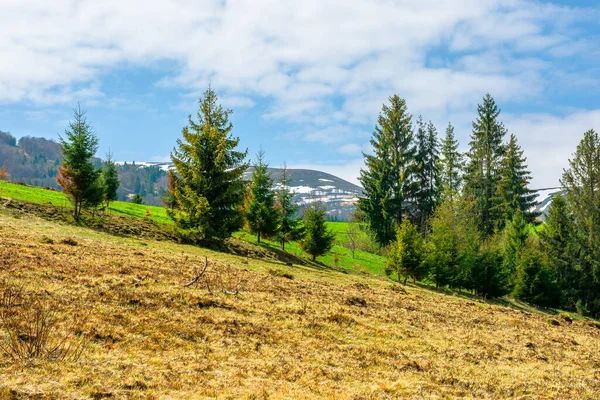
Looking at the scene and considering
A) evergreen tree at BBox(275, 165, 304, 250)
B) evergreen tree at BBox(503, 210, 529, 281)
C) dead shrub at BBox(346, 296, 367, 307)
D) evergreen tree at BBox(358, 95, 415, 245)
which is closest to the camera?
dead shrub at BBox(346, 296, 367, 307)

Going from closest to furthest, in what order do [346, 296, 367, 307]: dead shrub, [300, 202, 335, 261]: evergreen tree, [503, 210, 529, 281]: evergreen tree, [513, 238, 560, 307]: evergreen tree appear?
1. [346, 296, 367, 307]: dead shrub
2. [300, 202, 335, 261]: evergreen tree
3. [513, 238, 560, 307]: evergreen tree
4. [503, 210, 529, 281]: evergreen tree

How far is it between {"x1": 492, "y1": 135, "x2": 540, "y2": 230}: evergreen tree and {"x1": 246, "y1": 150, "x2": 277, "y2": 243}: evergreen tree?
37.4 m

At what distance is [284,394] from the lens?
7.66 meters

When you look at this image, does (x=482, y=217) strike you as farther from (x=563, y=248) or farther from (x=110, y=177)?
(x=110, y=177)

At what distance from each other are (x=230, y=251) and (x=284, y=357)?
24114mm

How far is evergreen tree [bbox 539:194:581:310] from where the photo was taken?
46531 millimetres

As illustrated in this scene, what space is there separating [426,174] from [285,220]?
104 ft

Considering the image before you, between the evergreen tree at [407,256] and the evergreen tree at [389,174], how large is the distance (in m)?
20.9

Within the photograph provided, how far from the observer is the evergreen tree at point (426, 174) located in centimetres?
6412

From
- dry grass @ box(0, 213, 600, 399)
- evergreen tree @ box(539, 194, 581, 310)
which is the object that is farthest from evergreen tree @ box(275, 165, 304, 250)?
evergreen tree @ box(539, 194, 581, 310)

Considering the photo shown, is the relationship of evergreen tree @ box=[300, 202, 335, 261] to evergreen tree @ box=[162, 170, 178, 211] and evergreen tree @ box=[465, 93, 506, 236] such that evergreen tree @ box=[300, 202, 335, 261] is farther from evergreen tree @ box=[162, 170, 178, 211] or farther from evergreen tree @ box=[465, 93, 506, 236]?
evergreen tree @ box=[465, 93, 506, 236]

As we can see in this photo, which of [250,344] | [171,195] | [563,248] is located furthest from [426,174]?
[250,344]

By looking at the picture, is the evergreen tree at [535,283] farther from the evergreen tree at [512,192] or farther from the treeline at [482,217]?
the evergreen tree at [512,192]

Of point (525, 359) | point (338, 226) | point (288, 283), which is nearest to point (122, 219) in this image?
point (288, 283)
